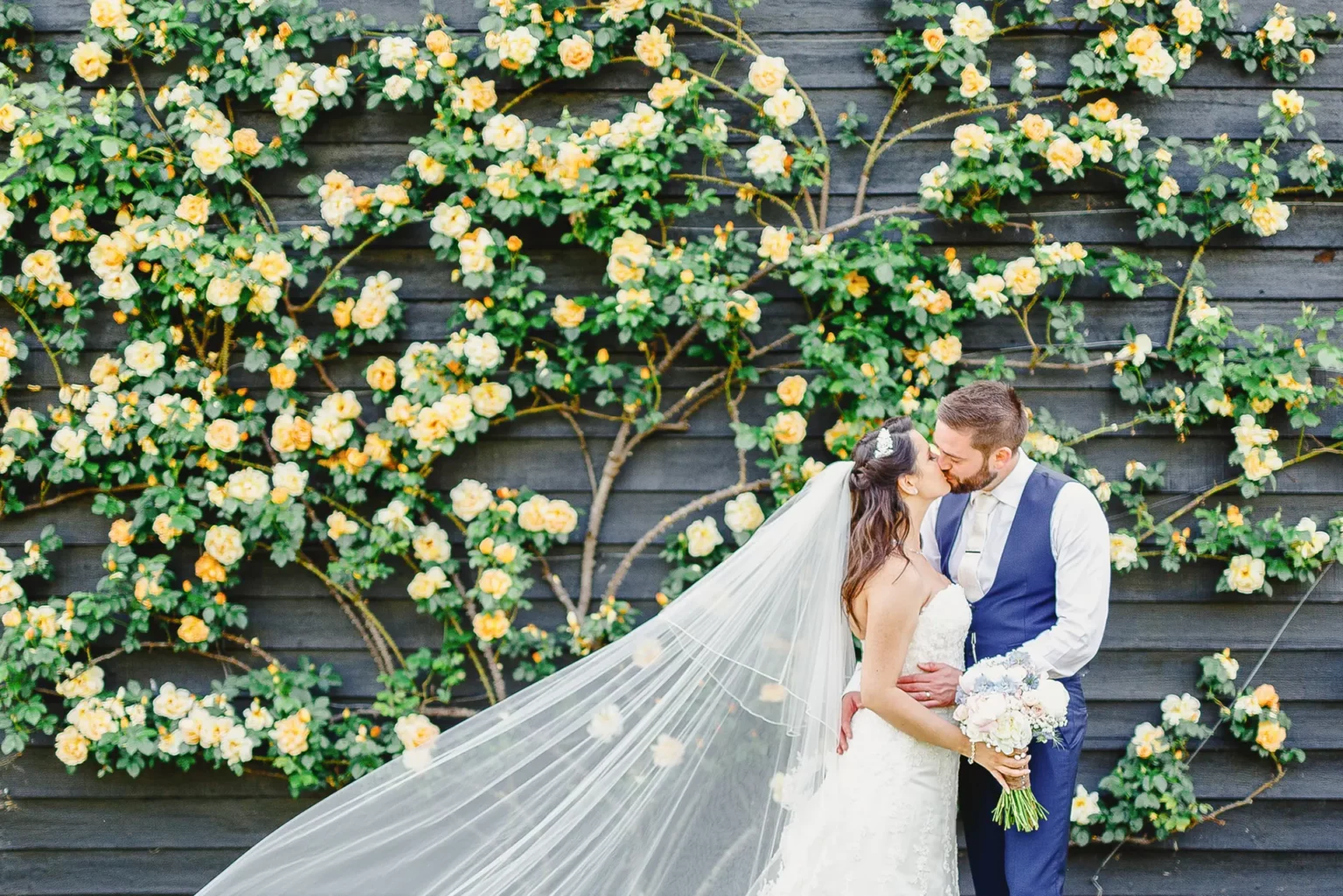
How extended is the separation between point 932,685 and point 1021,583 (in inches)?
13.3

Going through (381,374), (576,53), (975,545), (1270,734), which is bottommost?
(1270,734)

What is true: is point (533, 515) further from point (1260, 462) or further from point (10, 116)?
point (1260, 462)

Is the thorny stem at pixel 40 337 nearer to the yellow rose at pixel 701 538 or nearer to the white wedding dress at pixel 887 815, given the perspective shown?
the yellow rose at pixel 701 538

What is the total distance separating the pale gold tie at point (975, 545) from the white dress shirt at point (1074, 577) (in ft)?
0.11

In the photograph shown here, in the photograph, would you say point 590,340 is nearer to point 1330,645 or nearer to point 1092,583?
point 1092,583

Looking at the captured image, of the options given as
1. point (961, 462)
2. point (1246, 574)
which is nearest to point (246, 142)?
point (961, 462)

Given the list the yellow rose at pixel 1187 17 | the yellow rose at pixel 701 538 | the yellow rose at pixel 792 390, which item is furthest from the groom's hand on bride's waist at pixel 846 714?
the yellow rose at pixel 1187 17

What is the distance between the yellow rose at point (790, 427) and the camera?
3365mm

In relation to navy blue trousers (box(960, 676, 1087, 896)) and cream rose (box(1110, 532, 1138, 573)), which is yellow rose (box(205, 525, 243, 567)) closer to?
navy blue trousers (box(960, 676, 1087, 896))

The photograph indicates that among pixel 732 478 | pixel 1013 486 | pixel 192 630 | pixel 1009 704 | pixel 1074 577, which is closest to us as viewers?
pixel 1009 704

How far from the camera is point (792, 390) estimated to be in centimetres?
340

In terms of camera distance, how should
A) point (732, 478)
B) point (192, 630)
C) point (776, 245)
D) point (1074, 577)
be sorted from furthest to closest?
point (732, 478), point (192, 630), point (776, 245), point (1074, 577)

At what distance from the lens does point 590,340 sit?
3580 mm

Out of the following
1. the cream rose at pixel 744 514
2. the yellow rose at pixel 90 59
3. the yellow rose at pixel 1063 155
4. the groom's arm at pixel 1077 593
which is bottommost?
the groom's arm at pixel 1077 593
